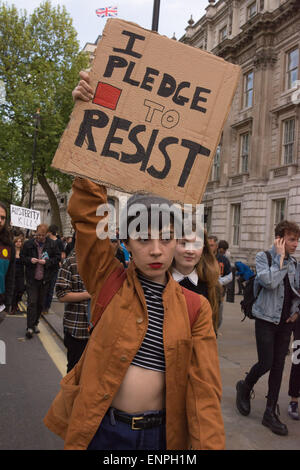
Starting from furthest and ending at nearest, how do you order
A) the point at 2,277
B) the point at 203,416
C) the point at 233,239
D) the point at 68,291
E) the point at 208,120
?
the point at 233,239
the point at 2,277
the point at 68,291
the point at 208,120
the point at 203,416

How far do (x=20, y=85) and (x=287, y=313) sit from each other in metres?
25.5

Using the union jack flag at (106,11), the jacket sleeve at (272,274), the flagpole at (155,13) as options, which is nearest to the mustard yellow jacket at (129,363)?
the jacket sleeve at (272,274)

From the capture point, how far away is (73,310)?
418cm

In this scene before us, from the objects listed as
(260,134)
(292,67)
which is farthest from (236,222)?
(292,67)

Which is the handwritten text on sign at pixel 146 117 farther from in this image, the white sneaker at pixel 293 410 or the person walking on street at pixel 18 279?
the person walking on street at pixel 18 279

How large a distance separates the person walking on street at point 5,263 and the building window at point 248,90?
2181cm

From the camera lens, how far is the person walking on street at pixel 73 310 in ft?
13.2

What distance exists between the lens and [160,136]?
2.26 m

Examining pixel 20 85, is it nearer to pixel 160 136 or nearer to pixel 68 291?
pixel 68 291

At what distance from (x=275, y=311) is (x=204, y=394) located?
2713 mm

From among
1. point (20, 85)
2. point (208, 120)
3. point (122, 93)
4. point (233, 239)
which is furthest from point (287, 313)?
point (20, 85)

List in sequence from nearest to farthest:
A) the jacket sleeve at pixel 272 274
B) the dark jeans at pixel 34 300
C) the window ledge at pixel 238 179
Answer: the jacket sleeve at pixel 272 274 → the dark jeans at pixel 34 300 → the window ledge at pixel 238 179

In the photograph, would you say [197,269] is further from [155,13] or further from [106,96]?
[155,13]
